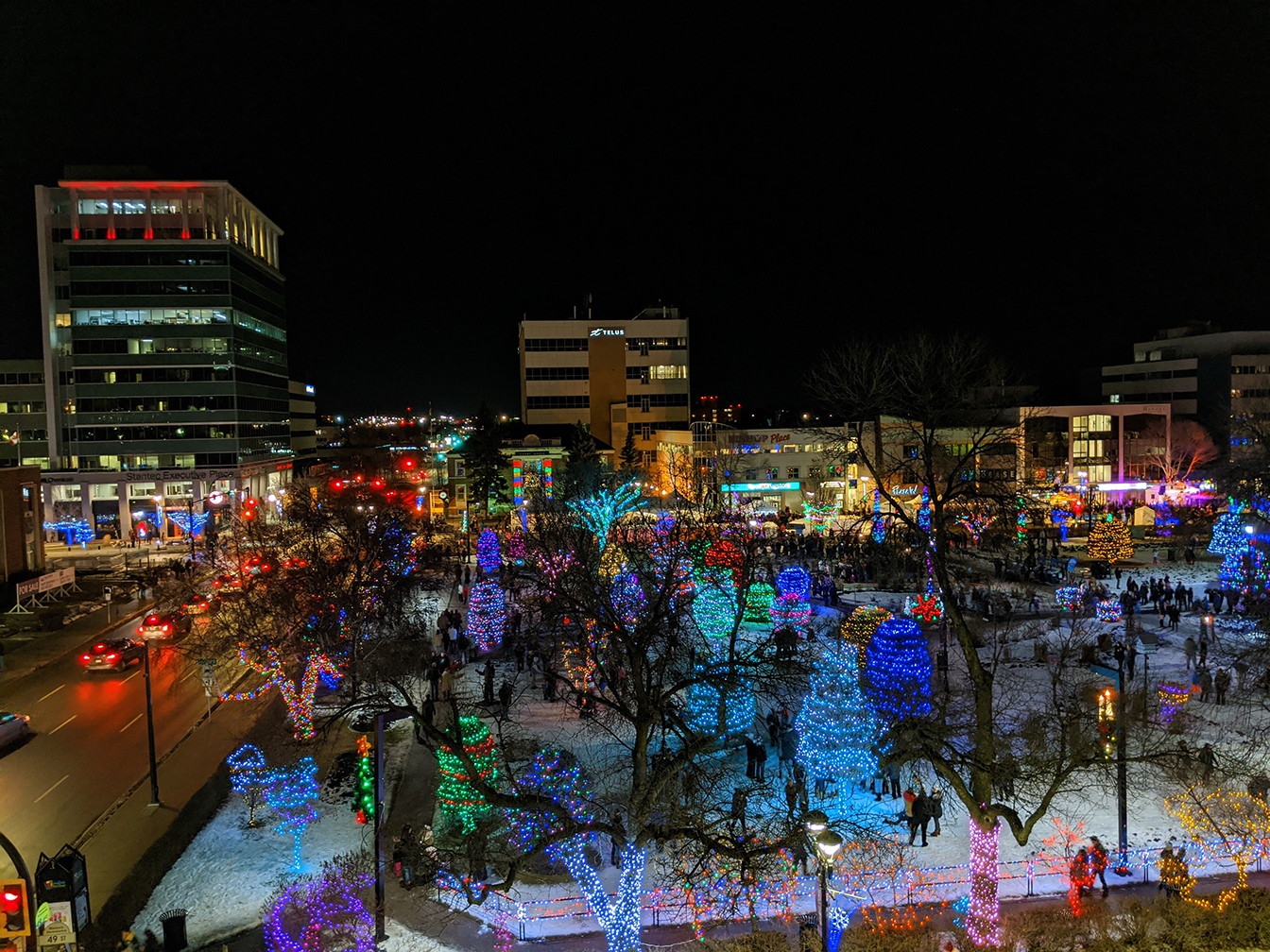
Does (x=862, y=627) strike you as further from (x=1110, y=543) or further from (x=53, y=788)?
(x=1110, y=543)

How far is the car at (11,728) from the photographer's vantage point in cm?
2025

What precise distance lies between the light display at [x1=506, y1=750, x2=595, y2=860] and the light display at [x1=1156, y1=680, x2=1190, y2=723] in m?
13.3

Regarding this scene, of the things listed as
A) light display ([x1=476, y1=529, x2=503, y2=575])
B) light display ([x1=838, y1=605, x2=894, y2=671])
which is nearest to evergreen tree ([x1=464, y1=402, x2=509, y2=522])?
light display ([x1=476, y1=529, x2=503, y2=575])

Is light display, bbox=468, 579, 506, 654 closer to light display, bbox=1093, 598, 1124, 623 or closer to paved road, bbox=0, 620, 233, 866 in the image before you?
paved road, bbox=0, 620, 233, 866

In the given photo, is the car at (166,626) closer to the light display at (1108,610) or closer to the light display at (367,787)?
the light display at (367,787)

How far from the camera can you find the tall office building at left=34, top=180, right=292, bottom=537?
Result: 59906 millimetres

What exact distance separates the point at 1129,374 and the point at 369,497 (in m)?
73.8

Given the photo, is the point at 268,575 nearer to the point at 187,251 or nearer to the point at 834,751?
the point at 834,751

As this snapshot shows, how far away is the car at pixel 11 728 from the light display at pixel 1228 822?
80.0 ft

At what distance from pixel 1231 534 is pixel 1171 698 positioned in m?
14.4

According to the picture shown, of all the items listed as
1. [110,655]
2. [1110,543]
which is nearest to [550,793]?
[110,655]

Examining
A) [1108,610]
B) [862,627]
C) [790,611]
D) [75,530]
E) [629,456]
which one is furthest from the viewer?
[629,456]

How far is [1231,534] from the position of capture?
30766 millimetres

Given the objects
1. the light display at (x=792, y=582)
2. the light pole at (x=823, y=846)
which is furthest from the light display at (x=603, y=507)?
the light pole at (x=823, y=846)
